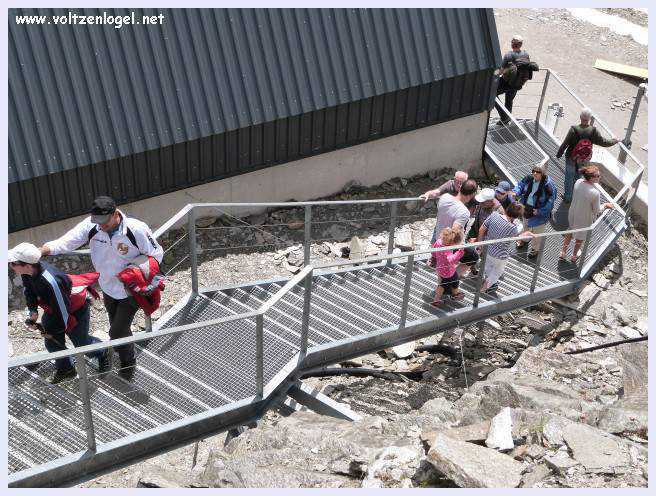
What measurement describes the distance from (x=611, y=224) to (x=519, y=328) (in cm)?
203

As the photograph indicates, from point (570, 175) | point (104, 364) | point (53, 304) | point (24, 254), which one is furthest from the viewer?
point (570, 175)

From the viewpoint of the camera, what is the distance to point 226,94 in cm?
1139

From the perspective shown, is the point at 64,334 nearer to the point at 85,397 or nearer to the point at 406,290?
the point at 85,397

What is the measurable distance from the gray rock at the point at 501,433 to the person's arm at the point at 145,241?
3.21 m

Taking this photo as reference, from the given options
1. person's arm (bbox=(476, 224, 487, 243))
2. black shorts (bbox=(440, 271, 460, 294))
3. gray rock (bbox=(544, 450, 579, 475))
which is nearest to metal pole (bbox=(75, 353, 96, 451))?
gray rock (bbox=(544, 450, 579, 475))

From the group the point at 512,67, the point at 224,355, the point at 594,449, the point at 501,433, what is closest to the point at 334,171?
the point at 512,67

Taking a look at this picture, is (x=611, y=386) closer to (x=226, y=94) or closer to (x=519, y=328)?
(x=519, y=328)

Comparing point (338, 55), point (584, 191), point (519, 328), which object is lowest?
point (519, 328)

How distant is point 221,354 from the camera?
770 centimetres

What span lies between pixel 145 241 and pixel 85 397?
58.9 inches

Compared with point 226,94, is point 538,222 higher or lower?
lower

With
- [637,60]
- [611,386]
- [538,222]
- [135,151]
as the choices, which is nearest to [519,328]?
[538,222]

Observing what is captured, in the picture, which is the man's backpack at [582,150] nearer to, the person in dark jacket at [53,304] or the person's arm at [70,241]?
the person's arm at [70,241]

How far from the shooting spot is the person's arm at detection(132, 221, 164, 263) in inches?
281
